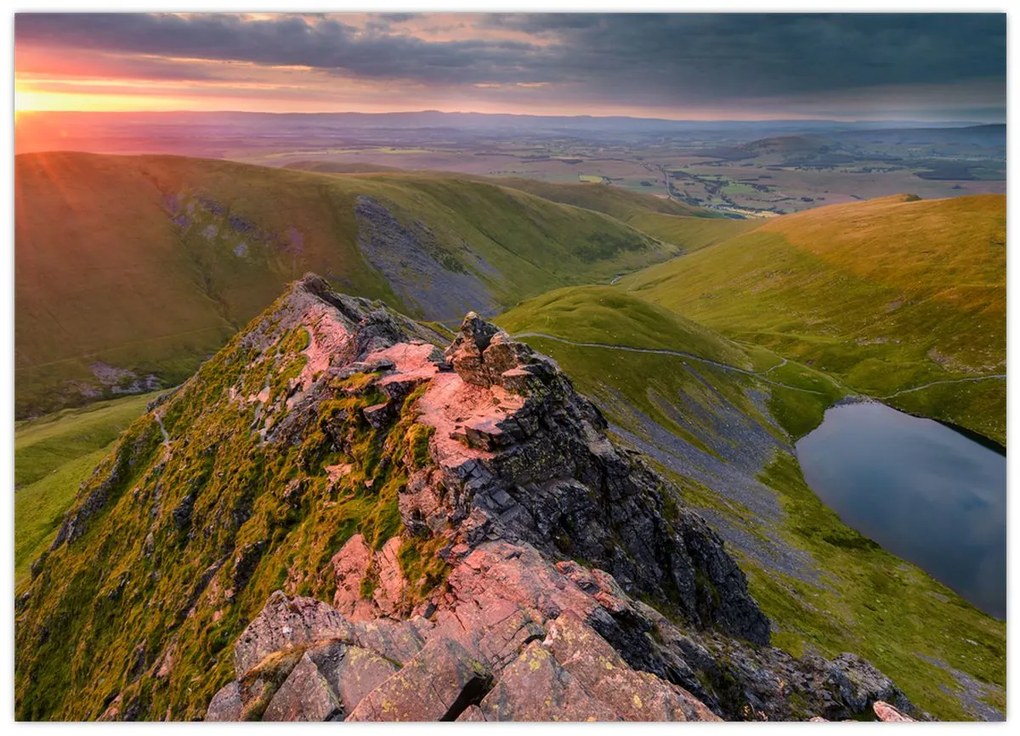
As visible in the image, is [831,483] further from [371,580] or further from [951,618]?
[371,580]

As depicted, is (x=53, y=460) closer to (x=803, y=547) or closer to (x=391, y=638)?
(x=391, y=638)

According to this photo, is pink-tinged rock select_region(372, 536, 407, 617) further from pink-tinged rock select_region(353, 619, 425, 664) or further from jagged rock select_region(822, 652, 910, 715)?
jagged rock select_region(822, 652, 910, 715)

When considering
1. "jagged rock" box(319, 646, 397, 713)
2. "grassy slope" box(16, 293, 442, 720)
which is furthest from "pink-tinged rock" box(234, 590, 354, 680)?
"grassy slope" box(16, 293, 442, 720)

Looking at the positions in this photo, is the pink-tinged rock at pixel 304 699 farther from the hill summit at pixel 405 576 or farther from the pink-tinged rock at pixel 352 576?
the pink-tinged rock at pixel 352 576

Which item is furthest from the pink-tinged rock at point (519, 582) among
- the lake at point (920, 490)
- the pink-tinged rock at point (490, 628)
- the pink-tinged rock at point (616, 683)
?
the lake at point (920, 490)

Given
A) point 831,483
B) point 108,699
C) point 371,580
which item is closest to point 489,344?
point 371,580
